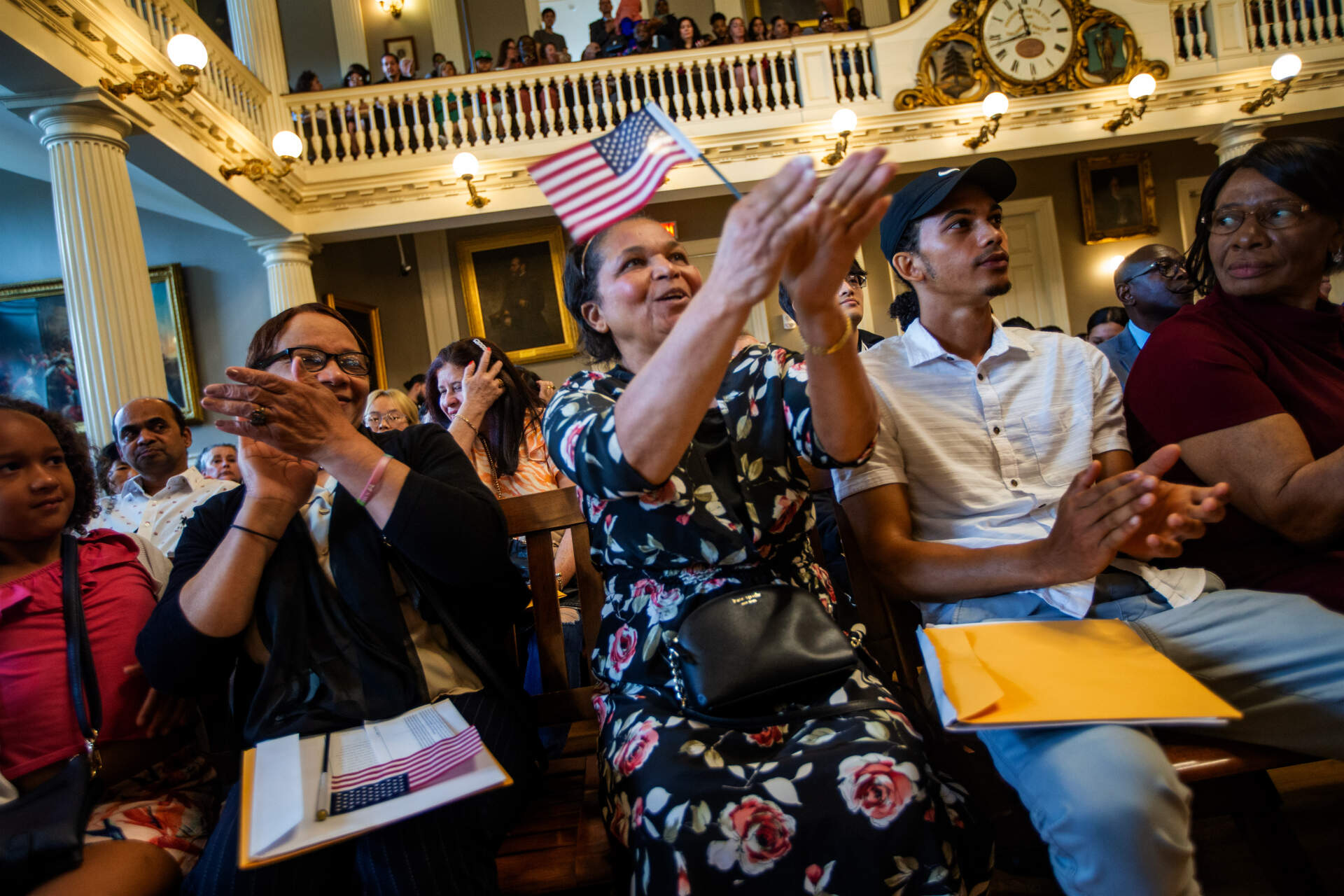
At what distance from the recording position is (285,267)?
25.1ft

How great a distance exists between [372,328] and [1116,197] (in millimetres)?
9035

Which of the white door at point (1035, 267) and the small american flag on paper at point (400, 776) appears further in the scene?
the white door at point (1035, 267)

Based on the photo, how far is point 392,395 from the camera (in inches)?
154

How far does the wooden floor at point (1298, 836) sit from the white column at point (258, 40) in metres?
8.92

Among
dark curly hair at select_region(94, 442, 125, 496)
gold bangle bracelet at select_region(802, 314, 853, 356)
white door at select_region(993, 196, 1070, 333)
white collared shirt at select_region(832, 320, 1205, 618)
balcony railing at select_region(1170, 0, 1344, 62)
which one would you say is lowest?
white collared shirt at select_region(832, 320, 1205, 618)

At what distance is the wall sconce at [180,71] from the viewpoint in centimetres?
473

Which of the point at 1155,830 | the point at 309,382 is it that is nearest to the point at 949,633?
the point at 1155,830

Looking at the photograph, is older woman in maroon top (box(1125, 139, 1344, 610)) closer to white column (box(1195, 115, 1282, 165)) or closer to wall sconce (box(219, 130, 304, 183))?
wall sconce (box(219, 130, 304, 183))

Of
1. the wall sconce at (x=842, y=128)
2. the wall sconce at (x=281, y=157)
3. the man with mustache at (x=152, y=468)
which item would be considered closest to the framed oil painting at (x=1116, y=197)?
the wall sconce at (x=842, y=128)

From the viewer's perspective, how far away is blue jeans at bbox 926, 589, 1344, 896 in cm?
104

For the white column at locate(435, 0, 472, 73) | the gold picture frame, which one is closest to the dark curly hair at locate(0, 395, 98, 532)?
the gold picture frame

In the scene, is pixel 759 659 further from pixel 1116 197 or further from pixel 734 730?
pixel 1116 197

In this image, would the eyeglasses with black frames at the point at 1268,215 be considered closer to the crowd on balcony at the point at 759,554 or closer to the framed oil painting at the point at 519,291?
the crowd on balcony at the point at 759,554

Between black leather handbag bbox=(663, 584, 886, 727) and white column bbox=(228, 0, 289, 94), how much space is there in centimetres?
848
